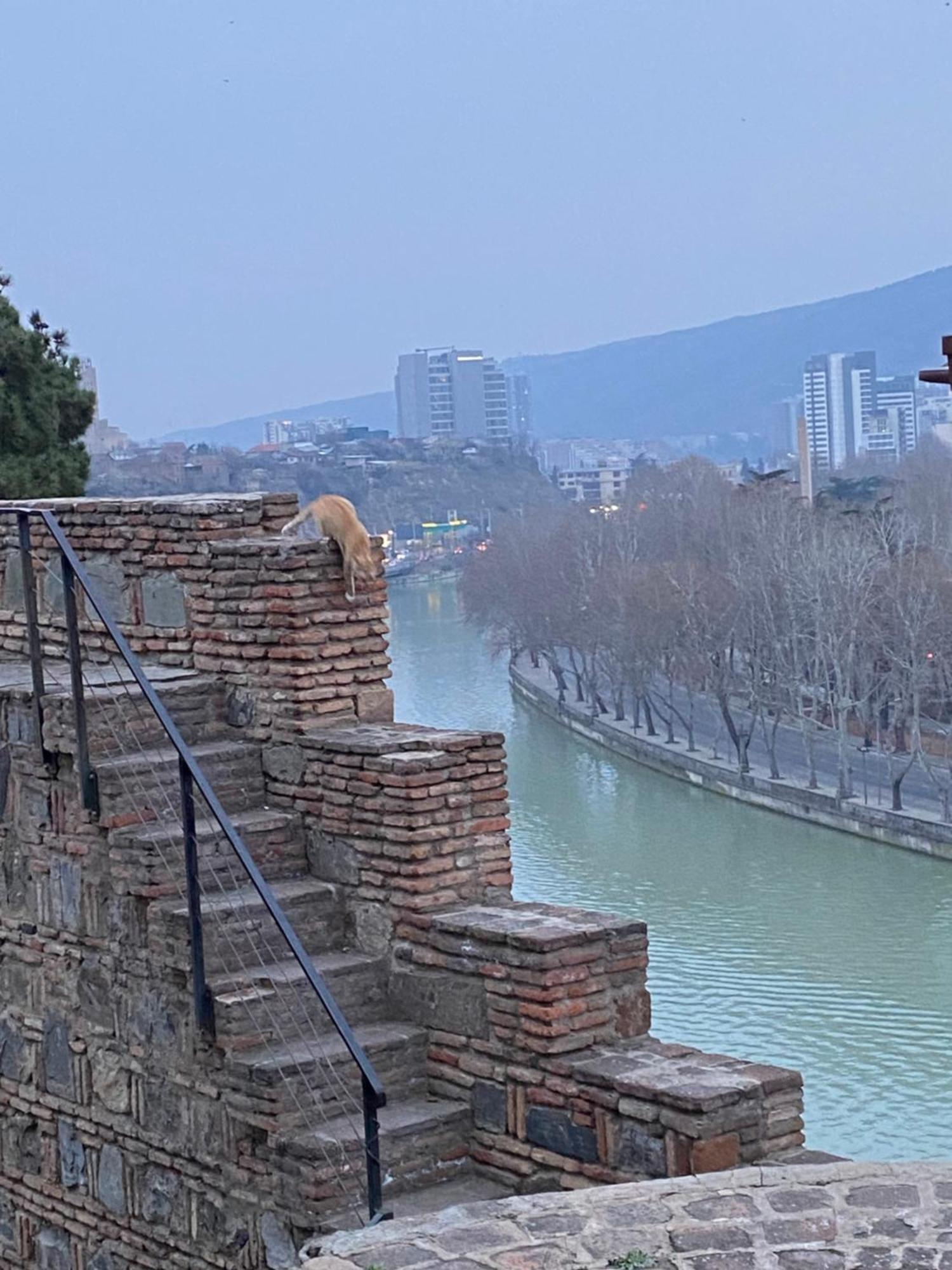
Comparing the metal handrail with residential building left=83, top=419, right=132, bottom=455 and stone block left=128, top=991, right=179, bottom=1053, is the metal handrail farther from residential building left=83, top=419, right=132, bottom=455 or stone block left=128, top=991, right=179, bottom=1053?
residential building left=83, top=419, right=132, bottom=455

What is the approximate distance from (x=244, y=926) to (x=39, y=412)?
12.6 m

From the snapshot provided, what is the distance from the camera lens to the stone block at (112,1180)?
219 inches

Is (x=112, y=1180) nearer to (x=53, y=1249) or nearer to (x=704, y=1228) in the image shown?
(x=53, y=1249)

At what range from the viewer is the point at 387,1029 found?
17.0 feet

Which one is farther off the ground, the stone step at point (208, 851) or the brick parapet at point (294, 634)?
the brick parapet at point (294, 634)

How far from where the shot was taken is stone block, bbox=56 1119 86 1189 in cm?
576

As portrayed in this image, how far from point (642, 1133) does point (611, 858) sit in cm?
2184

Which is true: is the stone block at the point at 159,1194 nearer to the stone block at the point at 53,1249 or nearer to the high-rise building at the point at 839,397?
the stone block at the point at 53,1249

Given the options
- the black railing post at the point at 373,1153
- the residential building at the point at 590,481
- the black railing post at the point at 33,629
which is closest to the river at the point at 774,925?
the black railing post at the point at 33,629

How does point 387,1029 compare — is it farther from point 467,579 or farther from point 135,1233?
point 467,579

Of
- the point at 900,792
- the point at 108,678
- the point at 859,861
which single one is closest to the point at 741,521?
the point at 900,792

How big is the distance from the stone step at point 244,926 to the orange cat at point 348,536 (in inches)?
37.1

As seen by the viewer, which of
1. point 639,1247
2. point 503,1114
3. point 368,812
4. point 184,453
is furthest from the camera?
point 184,453

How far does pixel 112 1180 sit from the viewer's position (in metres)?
5.62
